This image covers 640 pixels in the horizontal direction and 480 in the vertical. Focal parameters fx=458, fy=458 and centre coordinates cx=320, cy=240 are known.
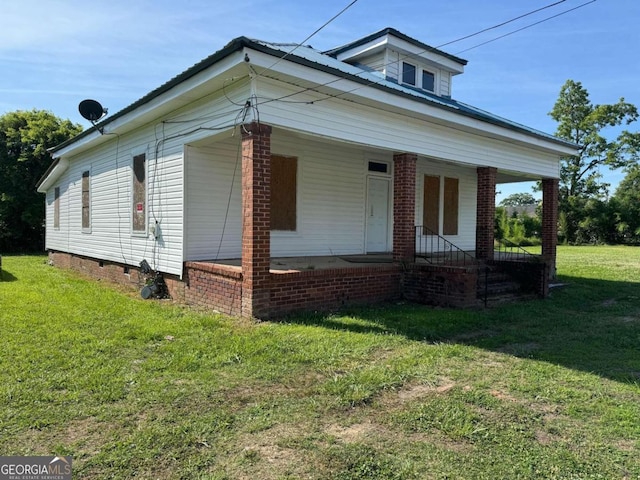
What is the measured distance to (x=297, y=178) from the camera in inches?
388

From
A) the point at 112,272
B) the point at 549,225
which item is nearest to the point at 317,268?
the point at 112,272

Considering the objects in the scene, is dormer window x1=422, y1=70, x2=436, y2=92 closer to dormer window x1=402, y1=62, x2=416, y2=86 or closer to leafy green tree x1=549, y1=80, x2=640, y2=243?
dormer window x1=402, y1=62, x2=416, y2=86

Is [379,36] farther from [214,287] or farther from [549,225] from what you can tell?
[214,287]

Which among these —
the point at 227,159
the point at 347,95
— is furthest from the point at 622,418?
the point at 227,159

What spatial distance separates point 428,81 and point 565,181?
3331 cm

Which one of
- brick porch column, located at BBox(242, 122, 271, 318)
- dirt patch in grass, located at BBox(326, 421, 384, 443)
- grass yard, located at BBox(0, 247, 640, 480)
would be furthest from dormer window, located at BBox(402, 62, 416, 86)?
dirt patch in grass, located at BBox(326, 421, 384, 443)

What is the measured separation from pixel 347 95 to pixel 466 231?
8033 millimetres

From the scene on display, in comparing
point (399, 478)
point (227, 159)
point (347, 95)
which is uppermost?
point (347, 95)

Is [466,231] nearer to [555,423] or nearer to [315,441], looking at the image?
[555,423]

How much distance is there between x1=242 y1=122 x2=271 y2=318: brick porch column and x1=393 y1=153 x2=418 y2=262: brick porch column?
3.21m

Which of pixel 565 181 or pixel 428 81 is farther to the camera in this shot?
pixel 565 181

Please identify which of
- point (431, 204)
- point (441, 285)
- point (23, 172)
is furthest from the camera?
point (23, 172)

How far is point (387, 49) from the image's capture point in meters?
11.6

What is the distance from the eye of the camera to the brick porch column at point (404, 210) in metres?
9.01
